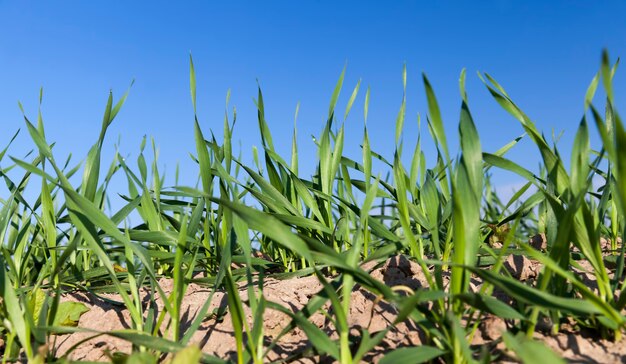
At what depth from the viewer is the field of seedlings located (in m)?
0.99

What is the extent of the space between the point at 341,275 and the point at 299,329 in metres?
0.22

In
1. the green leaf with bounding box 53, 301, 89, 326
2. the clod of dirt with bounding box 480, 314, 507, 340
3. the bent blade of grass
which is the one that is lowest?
the clod of dirt with bounding box 480, 314, 507, 340

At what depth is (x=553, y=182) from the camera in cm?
130

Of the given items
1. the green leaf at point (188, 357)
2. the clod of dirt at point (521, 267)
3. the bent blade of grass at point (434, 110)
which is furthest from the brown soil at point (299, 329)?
the bent blade of grass at point (434, 110)

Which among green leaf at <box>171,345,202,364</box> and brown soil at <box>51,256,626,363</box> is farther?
brown soil at <box>51,256,626,363</box>

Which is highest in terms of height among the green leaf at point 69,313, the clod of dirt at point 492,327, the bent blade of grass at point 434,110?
the bent blade of grass at point 434,110

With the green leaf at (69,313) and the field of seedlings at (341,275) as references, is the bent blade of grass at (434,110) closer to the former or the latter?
the field of seedlings at (341,275)

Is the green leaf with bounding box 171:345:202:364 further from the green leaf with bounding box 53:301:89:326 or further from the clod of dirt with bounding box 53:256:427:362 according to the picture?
the green leaf with bounding box 53:301:89:326

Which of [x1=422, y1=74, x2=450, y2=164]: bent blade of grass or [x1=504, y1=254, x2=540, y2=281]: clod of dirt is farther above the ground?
[x1=422, y1=74, x2=450, y2=164]: bent blade of grass

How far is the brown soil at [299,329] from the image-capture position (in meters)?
1.06

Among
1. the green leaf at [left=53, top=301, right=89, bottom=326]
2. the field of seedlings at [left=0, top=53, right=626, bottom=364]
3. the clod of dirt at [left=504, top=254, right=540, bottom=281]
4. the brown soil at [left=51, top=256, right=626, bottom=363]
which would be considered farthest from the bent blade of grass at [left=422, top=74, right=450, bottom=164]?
the green leaf at [left=53, top=301, right=89, bottom=326]

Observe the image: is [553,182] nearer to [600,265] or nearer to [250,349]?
[600,265]

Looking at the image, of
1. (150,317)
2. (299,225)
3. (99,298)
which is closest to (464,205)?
(299,225)

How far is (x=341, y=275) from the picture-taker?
45.3 inches
